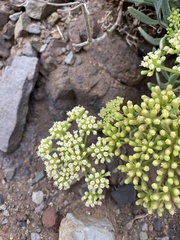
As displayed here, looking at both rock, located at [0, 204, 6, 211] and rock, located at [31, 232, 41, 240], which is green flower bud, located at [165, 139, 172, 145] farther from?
rock, located at [0, 204, 6, 211]

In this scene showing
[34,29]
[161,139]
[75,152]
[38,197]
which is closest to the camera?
[161,139]

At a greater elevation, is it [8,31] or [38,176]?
[8,31]

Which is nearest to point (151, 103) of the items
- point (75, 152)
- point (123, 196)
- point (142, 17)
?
point (75, 152)

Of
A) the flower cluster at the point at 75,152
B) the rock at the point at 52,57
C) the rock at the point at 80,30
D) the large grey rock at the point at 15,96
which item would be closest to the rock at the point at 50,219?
the flower cluster at the point at 75,152

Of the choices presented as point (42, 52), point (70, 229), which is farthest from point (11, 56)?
point (70, 229)

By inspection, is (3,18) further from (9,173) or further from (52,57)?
(9,173)

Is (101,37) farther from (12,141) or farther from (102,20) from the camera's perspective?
(12,141)

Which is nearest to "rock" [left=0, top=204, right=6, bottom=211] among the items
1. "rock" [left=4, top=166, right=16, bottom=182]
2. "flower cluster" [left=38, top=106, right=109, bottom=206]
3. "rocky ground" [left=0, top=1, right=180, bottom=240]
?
"rocky ground" [left=0, top=1, right=180, bottom=240]

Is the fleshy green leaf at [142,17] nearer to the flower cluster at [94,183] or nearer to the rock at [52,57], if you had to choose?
the rock at [52,57]
